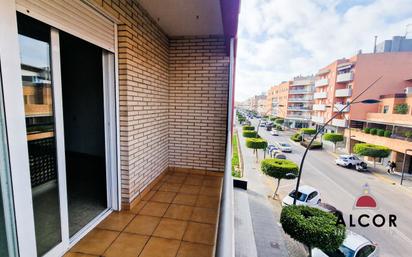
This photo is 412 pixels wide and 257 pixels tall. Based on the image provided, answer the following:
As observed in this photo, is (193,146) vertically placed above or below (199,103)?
below

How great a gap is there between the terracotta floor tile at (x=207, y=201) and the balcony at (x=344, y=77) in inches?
1039

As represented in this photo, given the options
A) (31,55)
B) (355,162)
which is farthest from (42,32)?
(355,162)

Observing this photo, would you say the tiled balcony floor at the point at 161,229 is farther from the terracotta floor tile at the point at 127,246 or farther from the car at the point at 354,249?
the car at the point at 354,249

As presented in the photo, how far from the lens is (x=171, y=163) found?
12.8 feet

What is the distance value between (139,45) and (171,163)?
2274 mm

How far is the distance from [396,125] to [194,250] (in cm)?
2219

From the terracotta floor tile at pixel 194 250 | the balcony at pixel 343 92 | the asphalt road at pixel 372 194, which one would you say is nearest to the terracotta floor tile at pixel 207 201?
the terracotta floor tile at pixel 194 250

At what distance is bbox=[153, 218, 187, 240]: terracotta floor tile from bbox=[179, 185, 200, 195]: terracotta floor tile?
0.75 metres

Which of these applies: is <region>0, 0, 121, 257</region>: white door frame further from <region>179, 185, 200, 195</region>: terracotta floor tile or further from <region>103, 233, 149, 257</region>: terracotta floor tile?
<region>179, 185, 200, 195</region>: terracotta floor tile

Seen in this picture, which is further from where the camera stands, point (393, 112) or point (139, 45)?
point (393, 112)

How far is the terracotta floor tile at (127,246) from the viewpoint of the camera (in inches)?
67.6

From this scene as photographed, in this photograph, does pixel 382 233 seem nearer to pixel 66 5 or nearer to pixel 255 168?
pixel 255 168

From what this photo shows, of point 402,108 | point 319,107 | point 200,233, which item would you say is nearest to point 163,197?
point 200,233

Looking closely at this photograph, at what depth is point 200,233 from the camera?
2.04 m
